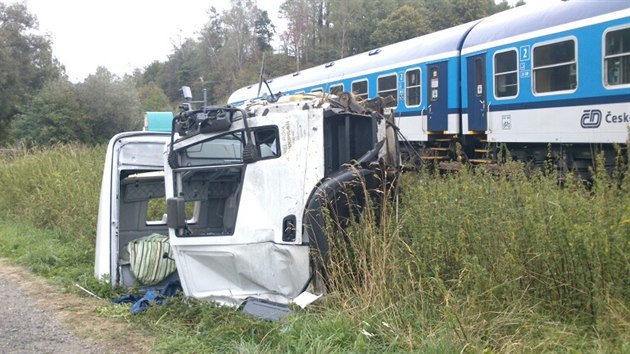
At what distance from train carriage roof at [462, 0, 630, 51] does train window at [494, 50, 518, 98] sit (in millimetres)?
374

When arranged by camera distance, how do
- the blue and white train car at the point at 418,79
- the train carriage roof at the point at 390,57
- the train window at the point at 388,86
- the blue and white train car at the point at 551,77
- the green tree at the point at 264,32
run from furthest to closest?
the green tree at the point at 264,32, the train window at the point at 388,86, the train carriage roof at the point at 390,57, the blue and white train car at the point at 418,79, the blue and white train car at the point at 551,77

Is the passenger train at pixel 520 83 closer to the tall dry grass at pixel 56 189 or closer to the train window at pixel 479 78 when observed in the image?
the train window at pixel 479 78

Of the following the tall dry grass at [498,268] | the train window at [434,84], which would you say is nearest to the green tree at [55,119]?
the train window at [434,84]

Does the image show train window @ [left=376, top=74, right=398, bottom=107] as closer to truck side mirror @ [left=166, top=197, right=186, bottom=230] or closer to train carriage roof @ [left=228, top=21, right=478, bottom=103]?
train carriage roof @ [left=228, top=21, right=478, bottom=103]

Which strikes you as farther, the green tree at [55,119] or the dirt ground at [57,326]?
the green tree at [55,119]

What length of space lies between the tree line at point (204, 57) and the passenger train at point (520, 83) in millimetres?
11619

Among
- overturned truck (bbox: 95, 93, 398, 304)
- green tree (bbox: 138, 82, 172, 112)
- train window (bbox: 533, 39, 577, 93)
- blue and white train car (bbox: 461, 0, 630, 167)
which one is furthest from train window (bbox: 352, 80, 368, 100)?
green tree (bbox: 138, 82, 172, 112)

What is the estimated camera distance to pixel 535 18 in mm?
11406

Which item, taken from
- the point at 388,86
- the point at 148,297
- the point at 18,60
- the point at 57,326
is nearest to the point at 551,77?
the point at 388,86

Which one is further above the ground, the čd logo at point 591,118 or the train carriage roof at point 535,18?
the train carriage roof at point 535,18

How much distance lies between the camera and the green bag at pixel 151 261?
680 cm

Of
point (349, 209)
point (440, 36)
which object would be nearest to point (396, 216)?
point (349, 209)

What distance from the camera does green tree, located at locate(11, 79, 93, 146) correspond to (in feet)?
93.2

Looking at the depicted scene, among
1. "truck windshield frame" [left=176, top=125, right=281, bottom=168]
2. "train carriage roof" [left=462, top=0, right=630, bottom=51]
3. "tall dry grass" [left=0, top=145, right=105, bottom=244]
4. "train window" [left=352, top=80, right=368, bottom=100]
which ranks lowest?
"tall dry grass" [left=0, top=145, right=105, bottom=244]
